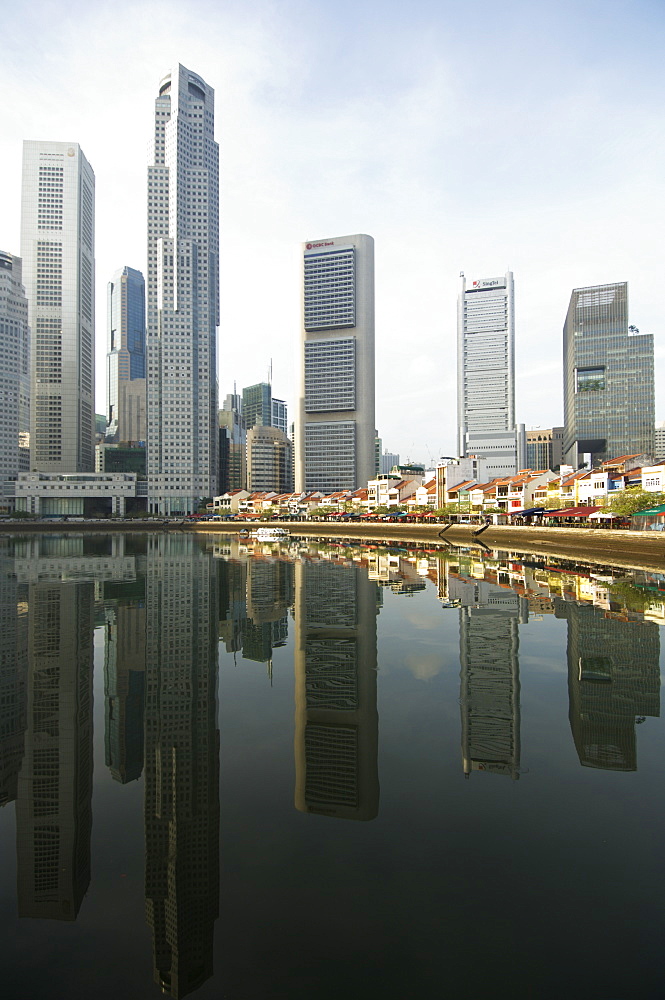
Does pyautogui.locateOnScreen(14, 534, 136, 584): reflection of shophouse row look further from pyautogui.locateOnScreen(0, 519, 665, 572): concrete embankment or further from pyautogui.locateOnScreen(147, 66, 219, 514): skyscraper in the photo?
pyautogui.locateOnScreen(147, 66, 219, 514): skyscraper

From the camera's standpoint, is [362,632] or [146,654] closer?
[146,654]

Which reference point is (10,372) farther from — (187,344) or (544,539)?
(544,539)

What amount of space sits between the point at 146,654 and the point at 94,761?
7.72 metres

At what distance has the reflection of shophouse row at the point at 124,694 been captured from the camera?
11.1 metres

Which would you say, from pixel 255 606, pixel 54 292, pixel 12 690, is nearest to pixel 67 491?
pixel 54 292

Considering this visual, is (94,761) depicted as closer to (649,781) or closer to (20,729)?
(20,729)

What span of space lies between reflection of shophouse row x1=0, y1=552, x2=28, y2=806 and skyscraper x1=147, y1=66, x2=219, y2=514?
464 ft

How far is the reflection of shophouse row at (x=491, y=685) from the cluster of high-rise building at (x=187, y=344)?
146 m

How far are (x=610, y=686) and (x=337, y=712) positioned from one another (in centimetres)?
713

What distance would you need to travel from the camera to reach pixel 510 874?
7129mm

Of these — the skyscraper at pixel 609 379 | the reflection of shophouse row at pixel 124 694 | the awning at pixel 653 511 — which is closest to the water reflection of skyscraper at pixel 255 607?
the reflection of shophouse row at pixel 124 694

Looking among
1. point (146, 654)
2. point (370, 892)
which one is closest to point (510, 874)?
point (370, 892)

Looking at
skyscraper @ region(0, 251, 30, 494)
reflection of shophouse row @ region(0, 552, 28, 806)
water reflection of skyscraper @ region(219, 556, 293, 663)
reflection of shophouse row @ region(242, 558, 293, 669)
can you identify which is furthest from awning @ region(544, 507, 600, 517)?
skyscraper @ region(0, 251, 30, 494)

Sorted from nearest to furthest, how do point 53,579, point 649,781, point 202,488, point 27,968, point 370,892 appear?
point 27,968, point 370,892, point 649,781, point 53,579, point 202,488
